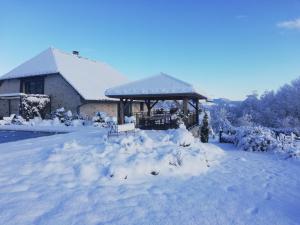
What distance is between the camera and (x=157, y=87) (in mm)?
15273

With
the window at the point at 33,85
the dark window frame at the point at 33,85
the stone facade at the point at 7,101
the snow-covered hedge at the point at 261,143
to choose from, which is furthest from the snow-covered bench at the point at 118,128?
the window at the point at 33,85

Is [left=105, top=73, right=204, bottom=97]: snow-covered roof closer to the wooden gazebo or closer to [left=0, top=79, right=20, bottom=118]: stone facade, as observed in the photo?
the wooden gazebo

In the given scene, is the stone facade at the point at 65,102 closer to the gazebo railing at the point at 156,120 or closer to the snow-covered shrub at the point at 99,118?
the snow-covered shrub at the point at 99,118

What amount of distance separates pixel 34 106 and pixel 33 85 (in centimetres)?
367

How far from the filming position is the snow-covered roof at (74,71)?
79.6 ft

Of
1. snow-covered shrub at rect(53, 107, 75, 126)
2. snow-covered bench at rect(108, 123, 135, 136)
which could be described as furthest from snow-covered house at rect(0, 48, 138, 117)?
snow-covered bench at rect(108, 123, 135, 136)

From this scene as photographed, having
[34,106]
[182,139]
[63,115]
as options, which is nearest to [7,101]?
[34,106]

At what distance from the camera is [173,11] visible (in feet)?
58.0

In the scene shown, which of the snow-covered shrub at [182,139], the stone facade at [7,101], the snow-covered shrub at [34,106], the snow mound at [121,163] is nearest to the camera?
the snow mound at [121,163]

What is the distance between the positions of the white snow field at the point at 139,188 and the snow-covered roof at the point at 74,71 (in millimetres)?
15387

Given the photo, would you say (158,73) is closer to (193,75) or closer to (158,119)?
(158,119)

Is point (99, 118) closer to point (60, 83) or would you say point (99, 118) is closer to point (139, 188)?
point (60, 83)

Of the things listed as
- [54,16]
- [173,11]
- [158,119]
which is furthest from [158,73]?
[54,16]

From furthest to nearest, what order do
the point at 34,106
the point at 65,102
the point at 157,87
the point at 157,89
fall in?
the point at 65,102, the point at 34,106, the point at 157,87, the point at 157,89
